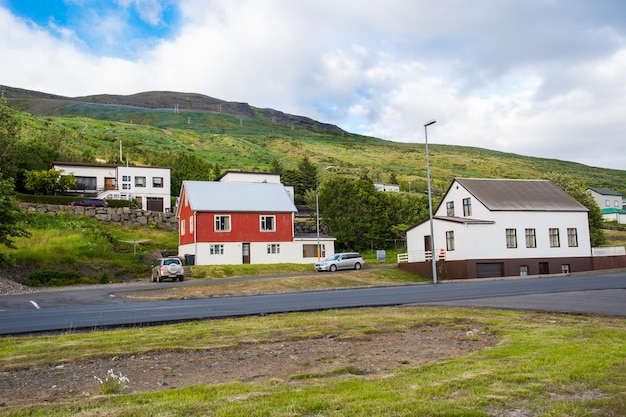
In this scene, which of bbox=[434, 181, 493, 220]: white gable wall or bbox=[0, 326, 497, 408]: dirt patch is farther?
bbox=[434, 181, 493, 220]: white gable wall

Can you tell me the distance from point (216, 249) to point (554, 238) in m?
30.9

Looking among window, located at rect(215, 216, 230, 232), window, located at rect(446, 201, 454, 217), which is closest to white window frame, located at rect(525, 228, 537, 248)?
window, located at rect(446, 201, 454, 217)

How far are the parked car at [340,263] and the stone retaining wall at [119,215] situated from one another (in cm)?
2434

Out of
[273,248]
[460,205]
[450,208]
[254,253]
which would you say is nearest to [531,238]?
[460,205]

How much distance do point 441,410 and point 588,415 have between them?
60.3 inches

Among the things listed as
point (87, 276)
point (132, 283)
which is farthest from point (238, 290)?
point (87, 276)

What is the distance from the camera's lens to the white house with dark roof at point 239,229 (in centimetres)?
5225

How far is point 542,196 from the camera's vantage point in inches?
2010

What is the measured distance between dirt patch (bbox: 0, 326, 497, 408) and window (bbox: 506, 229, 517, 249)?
3667 cm

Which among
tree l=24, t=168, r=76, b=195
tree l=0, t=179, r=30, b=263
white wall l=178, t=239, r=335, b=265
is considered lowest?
white wall l=178, t=239, r=335, b=265

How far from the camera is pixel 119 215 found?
62969mm

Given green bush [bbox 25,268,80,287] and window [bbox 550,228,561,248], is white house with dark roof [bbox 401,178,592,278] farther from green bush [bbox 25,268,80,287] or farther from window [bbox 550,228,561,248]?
green bush [bbox 25,268,80,287]

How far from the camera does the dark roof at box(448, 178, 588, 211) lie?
48188 millimetres

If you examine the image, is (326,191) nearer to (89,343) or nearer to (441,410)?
(89,343)
